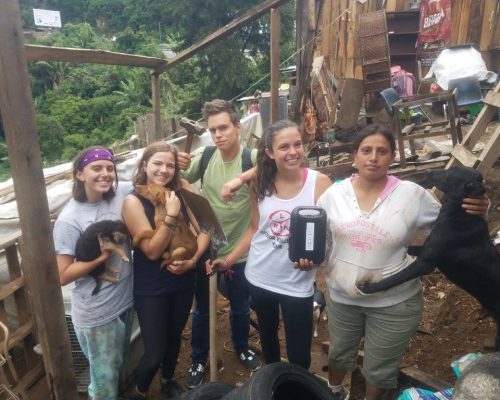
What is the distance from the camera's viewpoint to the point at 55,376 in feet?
6.88

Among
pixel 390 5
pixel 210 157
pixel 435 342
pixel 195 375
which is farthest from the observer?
pixel 390 5

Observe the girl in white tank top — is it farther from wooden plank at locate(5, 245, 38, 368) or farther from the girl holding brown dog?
wooden plank at locate(5, 245, 38, 368)

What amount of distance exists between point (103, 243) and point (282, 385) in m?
1.28

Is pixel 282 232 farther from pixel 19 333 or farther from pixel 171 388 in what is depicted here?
pixel 19 333

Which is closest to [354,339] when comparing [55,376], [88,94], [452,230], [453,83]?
[452,230]

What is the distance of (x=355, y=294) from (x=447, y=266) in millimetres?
539

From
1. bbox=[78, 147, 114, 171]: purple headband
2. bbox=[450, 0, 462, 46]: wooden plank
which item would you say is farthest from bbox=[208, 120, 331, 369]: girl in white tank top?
bbox=[450, 0, 462, 46]: wooden plank

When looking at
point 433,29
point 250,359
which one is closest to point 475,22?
point 433,29

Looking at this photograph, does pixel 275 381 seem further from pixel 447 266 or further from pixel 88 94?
pixel 88 94

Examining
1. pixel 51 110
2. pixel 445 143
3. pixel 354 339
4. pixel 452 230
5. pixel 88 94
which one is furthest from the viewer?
pixel 88 94

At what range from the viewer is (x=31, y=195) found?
1.78 meters

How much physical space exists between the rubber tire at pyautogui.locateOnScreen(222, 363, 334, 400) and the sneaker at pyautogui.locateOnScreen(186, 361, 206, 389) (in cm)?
112

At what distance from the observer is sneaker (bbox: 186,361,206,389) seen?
131 inches

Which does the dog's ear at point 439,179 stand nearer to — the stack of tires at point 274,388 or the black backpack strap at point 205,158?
the stack of tires at point 274,388
